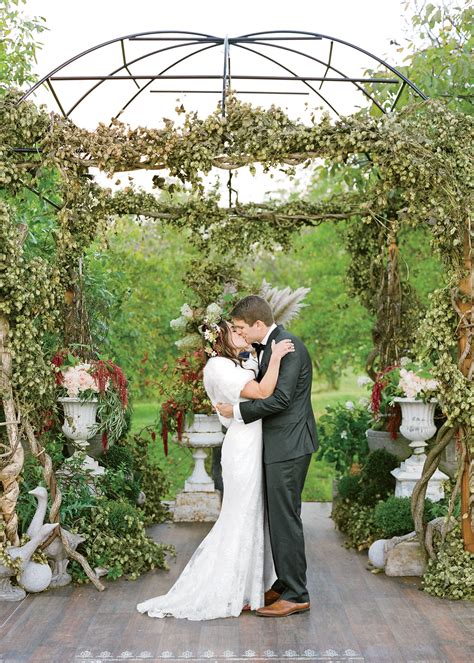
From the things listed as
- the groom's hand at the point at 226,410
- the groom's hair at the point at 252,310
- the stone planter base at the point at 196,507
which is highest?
the groom's hair at the point at 252,310

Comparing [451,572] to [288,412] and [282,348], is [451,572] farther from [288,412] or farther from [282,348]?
[282,348]

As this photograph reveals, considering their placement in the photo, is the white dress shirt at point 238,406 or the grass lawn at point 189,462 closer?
the white dress shirt at point 238,406

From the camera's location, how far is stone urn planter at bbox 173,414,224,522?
7.59 metres

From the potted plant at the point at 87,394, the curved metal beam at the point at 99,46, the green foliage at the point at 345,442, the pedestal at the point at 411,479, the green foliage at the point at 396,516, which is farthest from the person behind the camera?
the green foliage at the point at 345,442

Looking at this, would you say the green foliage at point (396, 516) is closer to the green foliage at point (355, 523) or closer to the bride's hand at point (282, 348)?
the green foliage at point (355, 523)

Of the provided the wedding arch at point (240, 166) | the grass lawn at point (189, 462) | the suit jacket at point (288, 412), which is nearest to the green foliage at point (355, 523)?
the wedding arch at point (240, 166)

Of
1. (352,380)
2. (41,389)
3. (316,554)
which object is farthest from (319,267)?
(352,380)

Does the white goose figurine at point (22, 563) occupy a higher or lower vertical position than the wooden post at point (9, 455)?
lower

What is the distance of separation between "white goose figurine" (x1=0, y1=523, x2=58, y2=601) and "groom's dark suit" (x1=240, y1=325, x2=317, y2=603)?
1.47 meters

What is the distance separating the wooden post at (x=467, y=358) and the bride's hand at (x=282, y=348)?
1164mm

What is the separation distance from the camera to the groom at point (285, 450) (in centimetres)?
483

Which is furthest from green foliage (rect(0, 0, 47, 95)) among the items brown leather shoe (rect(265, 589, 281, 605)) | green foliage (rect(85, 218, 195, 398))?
brown leather shoe (rect(265, 589, 281, 605))

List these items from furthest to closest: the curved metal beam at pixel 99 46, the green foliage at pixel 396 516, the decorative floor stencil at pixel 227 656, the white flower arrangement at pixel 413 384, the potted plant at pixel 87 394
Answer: the white flower arrangement at pixel 413 384, the potted plant at pixel 87 394, the green foliage at pixel 396 516, the curved metal beam at pixel 99 46, the decorative floor stencil at pixel 227 656

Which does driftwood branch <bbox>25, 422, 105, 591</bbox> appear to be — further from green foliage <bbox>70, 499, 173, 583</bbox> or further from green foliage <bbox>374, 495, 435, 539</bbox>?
green foliage <bbox>374, 495, 435, 539</bbox>
